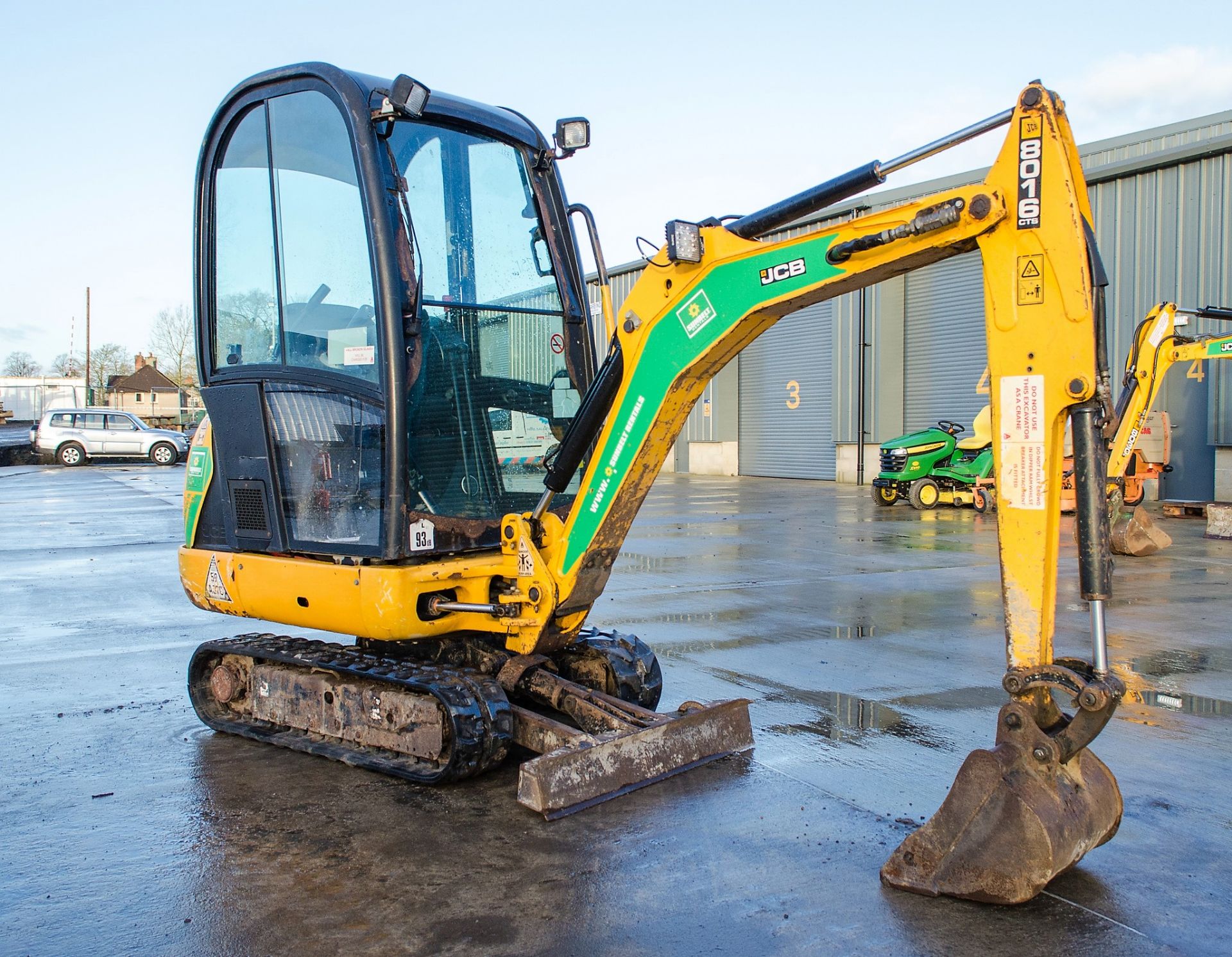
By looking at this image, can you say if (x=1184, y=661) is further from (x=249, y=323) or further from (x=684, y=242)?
(x=249, y=323)

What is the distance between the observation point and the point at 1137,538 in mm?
12500

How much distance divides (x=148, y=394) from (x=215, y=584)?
9621 centimetres

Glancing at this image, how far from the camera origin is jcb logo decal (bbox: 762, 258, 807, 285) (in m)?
4.11

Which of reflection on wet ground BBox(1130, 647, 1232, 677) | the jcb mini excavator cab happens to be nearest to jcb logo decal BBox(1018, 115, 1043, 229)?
the jcb mini excavator cab

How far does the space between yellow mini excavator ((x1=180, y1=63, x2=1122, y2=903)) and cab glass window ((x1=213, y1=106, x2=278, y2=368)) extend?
0.02 m

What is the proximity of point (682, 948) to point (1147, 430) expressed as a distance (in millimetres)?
16750

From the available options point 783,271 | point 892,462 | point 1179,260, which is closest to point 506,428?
point 783,271

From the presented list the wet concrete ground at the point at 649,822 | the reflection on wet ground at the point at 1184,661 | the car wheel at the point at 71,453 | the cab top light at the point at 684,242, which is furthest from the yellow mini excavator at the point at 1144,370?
the car wheel at the point at 71,453

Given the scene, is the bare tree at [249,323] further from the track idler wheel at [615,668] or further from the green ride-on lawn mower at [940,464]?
the green ride-on lawn mower at [940,464]

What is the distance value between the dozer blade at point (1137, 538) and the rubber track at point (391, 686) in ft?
31.4

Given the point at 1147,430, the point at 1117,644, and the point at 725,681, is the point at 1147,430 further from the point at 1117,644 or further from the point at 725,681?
the point at 725,681

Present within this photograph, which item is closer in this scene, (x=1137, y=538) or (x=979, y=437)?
(x=1137, y=538)

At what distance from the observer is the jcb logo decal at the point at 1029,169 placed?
3.53m

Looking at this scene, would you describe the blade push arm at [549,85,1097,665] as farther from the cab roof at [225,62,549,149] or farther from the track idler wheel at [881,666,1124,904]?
the cab roof at [225,62,549,149]
